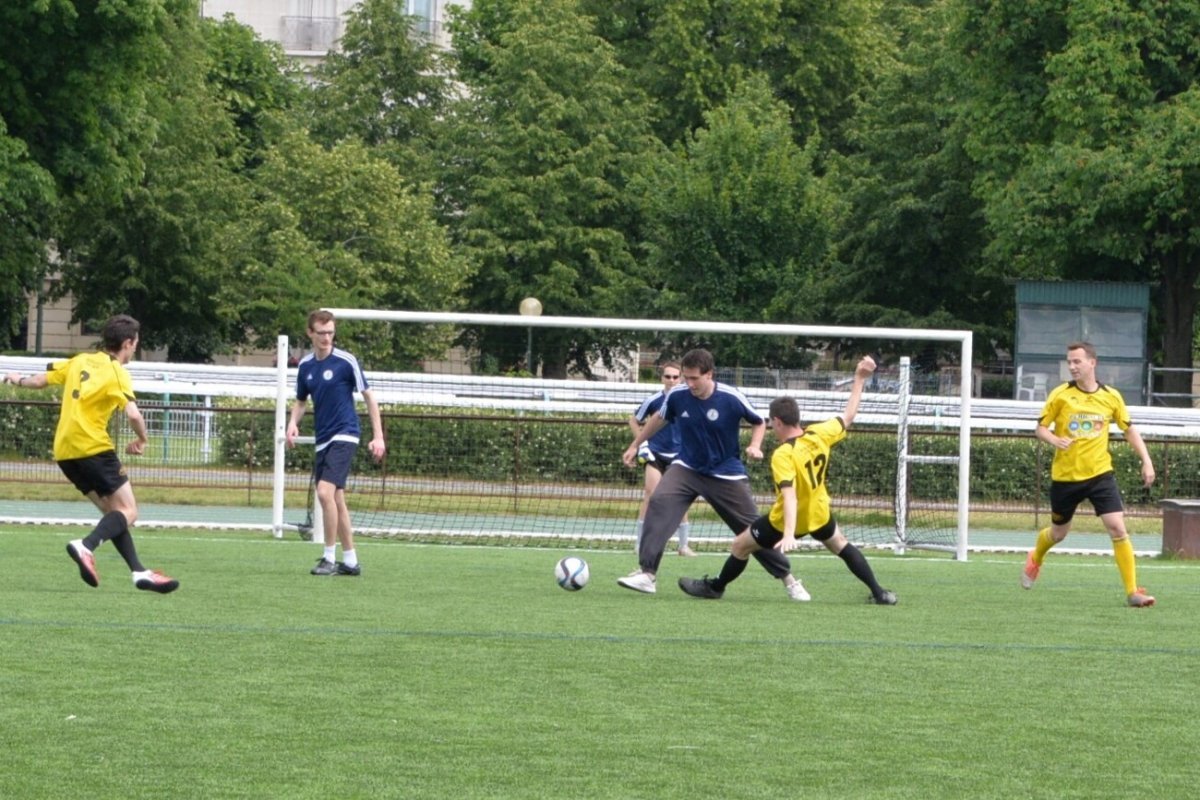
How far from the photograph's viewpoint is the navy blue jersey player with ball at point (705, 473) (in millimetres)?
12609

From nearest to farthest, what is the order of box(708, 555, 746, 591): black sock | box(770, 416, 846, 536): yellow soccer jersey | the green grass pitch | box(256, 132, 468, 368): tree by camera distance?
1. the green grass pitch
2. box(770, 416, 846, 536): yellow soccer jersey
3. box(708, 555, 746, 591): black sock
4. box(256, 132, 468, 368): tree

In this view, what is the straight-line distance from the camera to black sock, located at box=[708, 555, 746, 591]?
1270cm

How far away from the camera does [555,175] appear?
170 feet

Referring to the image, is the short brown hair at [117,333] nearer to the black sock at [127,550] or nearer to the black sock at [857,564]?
the black sock at [127,550]

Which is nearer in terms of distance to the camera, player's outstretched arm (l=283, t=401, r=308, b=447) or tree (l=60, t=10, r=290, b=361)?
player's outstretched arm (l=283, t=401, r=308, b=447)

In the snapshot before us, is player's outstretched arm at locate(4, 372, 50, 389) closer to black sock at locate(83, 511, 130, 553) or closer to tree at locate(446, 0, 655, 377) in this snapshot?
black sock at locate(83, 511, 130, 553)

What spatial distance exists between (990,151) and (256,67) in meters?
27.8

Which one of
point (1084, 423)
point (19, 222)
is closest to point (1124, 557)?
point (1084, 423)

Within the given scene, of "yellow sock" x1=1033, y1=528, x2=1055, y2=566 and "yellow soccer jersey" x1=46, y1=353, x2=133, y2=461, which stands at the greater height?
"yellow soccer jersey" x1=46, y1=353, x2=133, y2=461

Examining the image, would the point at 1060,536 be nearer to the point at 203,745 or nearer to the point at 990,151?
the point at 203,745

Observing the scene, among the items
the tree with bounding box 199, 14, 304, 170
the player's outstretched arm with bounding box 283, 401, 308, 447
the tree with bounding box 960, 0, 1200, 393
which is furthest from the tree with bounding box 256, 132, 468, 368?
the player's outstretched arm with bounding box 283, 401, 308, 447

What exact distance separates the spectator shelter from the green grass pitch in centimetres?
2008

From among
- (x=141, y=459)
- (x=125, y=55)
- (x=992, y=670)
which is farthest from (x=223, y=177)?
(x=992, y=670)

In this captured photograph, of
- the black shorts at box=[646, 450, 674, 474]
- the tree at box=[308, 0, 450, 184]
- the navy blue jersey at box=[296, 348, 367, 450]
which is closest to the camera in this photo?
the navy blue jersey at box=[296, 348, 367, 450]
